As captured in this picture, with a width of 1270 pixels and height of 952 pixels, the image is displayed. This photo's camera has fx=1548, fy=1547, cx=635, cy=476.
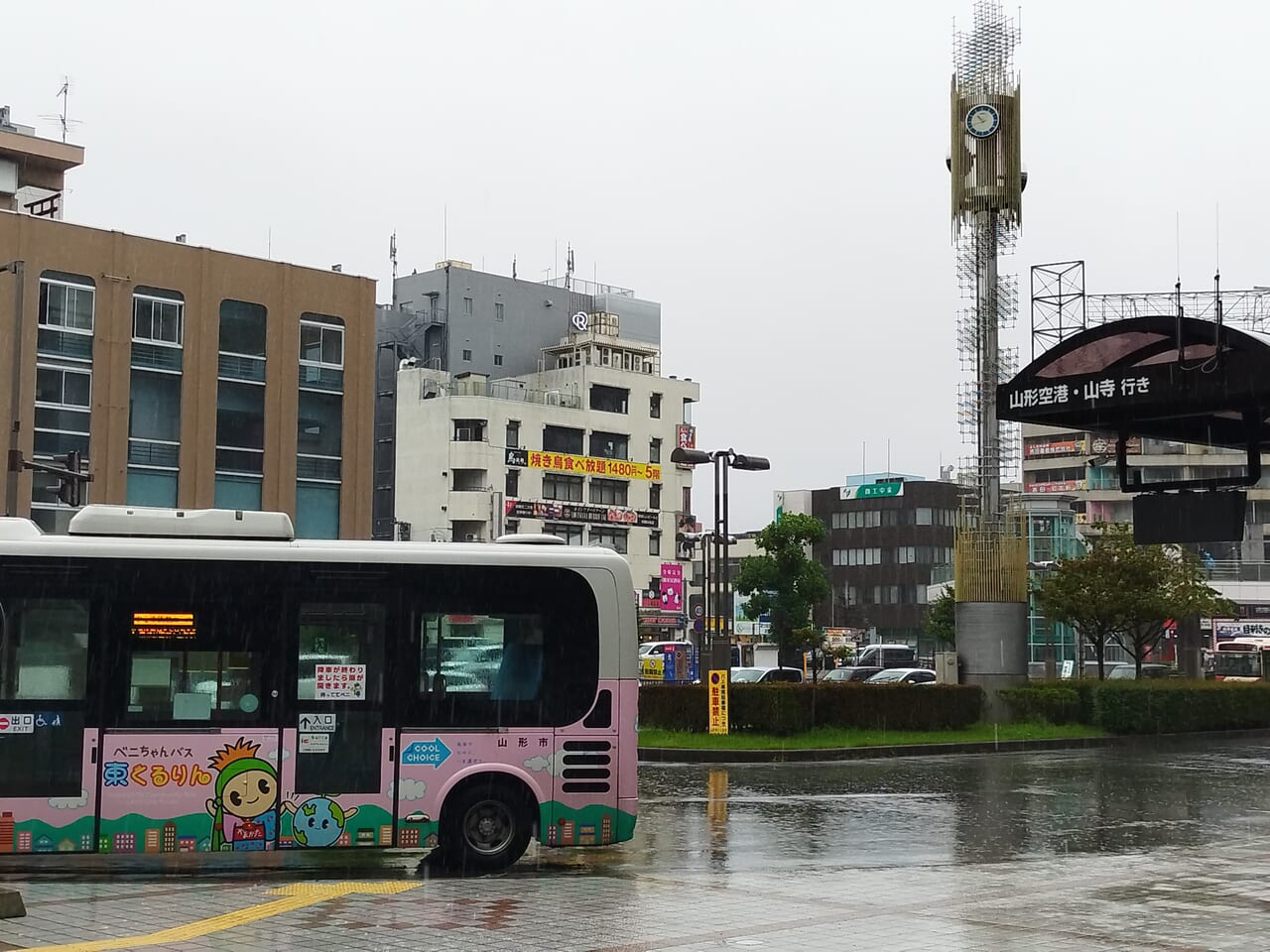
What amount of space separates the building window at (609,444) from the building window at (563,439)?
3.52 ft

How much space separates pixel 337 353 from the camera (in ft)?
169

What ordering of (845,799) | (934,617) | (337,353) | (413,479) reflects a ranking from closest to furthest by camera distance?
(845,799), (337,353), (934,617), (413,479)

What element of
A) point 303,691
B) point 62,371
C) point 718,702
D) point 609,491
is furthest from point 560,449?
point 303,691

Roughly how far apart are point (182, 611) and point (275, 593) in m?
0.76

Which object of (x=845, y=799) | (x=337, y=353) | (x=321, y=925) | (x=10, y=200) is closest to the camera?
(x=321, y=925)

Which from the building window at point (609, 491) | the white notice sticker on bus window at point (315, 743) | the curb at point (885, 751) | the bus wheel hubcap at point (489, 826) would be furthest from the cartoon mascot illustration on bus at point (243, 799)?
the building window at point (609, 491)

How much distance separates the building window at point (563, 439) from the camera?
86.2 metres

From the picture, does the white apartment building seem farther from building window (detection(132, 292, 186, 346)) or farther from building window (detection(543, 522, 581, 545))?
building window (detection(132, 292, 186, 346))

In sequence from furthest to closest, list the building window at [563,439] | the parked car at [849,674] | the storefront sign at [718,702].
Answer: the building window at [563,439] < the parked car at [849,674] < the storefront sign at [718,702]

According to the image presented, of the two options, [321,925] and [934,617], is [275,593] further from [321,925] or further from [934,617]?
[934,617]

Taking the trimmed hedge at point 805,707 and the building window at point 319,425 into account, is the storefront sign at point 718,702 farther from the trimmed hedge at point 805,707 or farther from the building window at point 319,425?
the building window at point 319,425

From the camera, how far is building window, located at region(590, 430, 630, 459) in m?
88.7

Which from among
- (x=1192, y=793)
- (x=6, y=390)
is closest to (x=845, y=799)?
(x=1192, y=793)

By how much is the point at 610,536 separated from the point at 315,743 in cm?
7527
